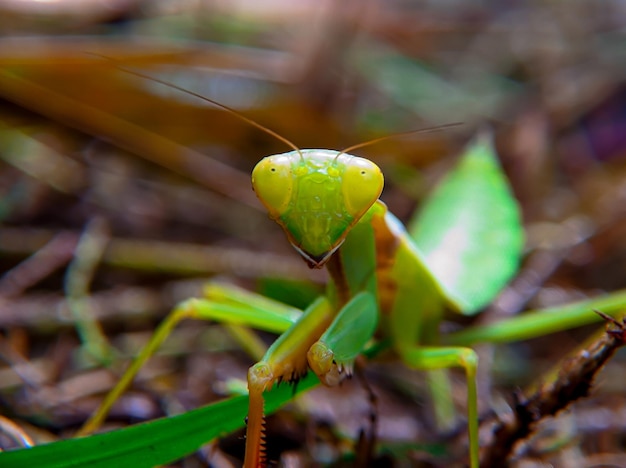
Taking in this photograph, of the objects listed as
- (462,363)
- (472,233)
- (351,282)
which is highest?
(351,282)

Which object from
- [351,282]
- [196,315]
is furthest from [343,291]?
[196,315]

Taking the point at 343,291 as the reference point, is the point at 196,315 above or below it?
below

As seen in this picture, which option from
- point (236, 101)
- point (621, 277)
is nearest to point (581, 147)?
point (621, 277)

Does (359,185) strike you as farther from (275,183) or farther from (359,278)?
(359,278)

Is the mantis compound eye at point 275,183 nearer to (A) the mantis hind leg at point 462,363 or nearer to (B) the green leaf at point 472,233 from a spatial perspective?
(A) the mantis hind leg at point 462,363

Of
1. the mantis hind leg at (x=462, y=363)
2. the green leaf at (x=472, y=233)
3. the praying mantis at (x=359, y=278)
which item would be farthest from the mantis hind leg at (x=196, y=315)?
the green leaf at (x=472, y=233)

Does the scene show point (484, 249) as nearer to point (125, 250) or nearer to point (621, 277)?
point (621, 277)
